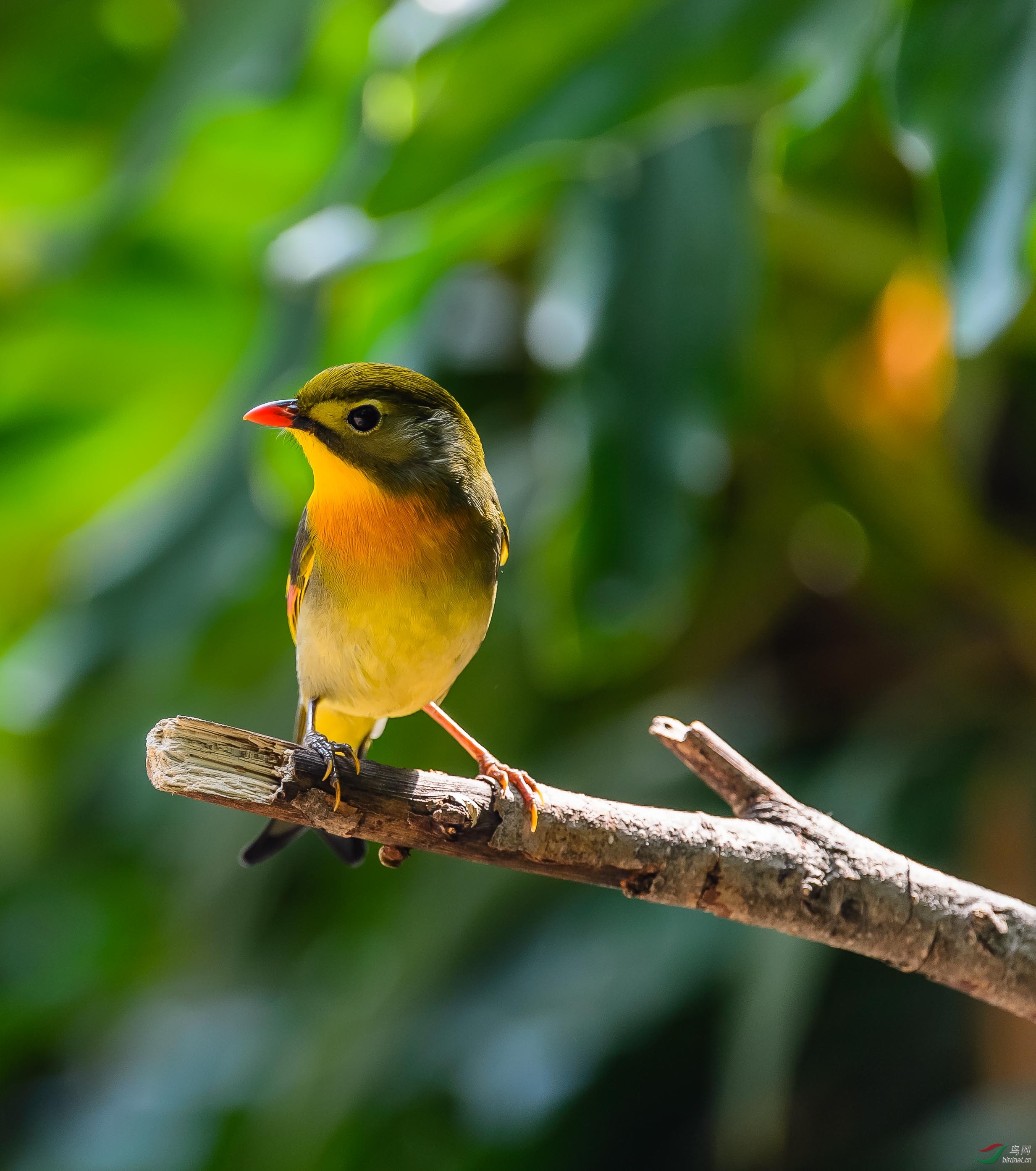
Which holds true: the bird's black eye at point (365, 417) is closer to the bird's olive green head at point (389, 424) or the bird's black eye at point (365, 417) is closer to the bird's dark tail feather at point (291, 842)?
the bird's olive green head at point (389, 424)

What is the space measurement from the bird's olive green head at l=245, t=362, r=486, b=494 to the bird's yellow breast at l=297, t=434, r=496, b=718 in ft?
0.07

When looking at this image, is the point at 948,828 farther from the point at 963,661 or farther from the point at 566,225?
the point at 566,225

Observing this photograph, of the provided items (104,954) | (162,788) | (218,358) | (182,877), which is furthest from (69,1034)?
(162,788)

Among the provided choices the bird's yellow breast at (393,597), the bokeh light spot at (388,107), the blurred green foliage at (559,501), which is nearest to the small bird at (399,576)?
the bird's yellow breast at (393,597)

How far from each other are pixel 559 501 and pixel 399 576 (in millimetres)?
1349

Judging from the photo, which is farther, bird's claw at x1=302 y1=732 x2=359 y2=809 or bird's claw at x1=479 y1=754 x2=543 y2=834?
bird's claw at x1=479 y1=754 x2=543 y2=834

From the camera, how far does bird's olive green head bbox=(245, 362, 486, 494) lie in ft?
3.46

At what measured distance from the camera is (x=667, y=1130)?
3.82m

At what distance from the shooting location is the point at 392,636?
120 cm

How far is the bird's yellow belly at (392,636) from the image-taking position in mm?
1188

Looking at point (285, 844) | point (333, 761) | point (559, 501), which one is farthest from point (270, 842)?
point (559, 501)

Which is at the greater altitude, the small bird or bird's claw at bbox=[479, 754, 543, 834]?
the small bird

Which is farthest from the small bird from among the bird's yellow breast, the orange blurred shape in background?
the orange blurred shape in background

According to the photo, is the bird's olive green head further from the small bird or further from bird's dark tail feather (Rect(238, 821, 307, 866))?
bird's dark tail feather (Rect(238, 821, 307, 866))
